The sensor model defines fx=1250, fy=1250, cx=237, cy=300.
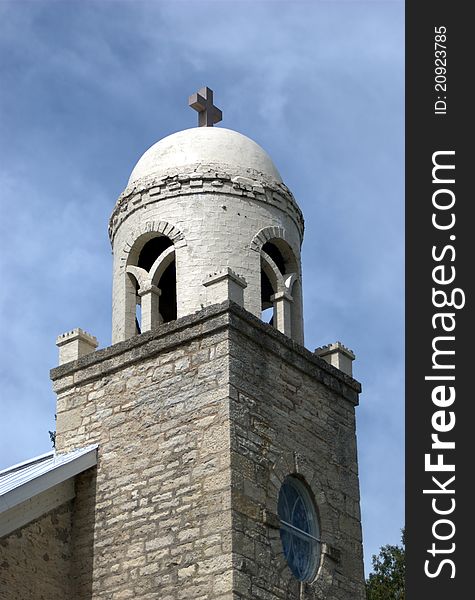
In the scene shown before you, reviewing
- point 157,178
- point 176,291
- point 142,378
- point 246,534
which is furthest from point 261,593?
point 157,178

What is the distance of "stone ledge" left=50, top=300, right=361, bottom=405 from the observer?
45.2 ft

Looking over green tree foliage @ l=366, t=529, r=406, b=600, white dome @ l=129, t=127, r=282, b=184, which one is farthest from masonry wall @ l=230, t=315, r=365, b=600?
green tree foliage @ l=366, t=529, r=406, b=600

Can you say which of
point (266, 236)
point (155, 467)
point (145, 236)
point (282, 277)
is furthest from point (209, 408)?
point (145, 236)

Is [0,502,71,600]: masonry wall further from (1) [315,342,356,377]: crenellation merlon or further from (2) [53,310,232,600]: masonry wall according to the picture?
(1) [315,342,356,377]: crenellation merlon

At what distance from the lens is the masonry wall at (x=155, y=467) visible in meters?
12.8

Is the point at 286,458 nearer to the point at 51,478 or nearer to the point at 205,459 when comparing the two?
the point at 205,459

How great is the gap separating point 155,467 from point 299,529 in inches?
69.5

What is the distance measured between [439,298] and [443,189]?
3.68 ft

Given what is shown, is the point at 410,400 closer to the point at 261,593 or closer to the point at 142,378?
the point at 261,593

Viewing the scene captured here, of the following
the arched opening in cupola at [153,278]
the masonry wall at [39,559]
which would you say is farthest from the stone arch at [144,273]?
the masonry wall at [39,559]

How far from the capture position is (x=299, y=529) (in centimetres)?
1386

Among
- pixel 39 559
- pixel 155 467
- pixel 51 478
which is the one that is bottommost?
pixel 39 559

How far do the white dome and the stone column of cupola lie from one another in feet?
0.04

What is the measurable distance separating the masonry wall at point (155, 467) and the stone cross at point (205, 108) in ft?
12.6
